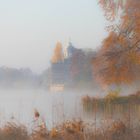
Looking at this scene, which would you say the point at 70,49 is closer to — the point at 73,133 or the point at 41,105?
the point at 41,105

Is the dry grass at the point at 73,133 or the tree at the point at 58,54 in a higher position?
the tree at the point at 58,54

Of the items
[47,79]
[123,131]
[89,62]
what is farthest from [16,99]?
[123,131]

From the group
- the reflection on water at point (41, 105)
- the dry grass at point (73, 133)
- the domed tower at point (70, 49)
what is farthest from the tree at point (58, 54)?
the dry grass at point (73, 133)

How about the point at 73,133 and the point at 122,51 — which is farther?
the point at 122,51

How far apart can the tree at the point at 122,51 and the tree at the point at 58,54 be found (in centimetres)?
52

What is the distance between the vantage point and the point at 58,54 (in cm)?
676

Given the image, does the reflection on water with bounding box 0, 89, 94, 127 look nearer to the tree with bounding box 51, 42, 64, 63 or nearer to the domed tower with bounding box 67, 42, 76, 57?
the tree with bounding box 51, 42, 64, 63

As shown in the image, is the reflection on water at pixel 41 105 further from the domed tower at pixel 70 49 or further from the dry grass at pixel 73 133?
the domed tower at pixel 70 49

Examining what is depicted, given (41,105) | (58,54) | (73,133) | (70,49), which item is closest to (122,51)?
(70,49)

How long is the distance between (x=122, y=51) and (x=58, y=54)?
940 millimetres

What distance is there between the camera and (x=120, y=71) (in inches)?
267

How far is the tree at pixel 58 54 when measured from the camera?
21.8 ft

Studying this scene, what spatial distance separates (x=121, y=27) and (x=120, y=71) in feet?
2.12

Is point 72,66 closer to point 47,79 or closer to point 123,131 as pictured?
point 47,79
